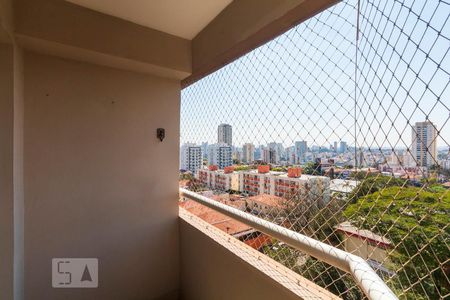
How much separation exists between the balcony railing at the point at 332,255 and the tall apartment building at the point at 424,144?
1.20 ft

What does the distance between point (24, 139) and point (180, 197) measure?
4.09ft

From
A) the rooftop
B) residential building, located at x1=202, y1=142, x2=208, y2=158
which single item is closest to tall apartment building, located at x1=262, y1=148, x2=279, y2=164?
the rooftop

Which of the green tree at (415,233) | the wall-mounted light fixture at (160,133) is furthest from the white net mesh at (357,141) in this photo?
the wall-mounted light fixture at (160,133)

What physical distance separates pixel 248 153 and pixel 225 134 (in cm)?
36

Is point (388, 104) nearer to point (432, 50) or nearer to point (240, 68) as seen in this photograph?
point (432, 50)

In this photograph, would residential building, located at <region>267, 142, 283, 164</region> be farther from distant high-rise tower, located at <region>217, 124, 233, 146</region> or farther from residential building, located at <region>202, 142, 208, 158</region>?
residential building, located at <region>202, 142, 208, 158</region>

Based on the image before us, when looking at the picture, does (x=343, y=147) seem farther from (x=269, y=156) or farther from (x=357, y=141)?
(x=269, y=156)

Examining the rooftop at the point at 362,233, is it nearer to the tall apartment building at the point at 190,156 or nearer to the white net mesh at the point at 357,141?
the white net mesh at the point at 357,141

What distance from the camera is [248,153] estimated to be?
1.40m

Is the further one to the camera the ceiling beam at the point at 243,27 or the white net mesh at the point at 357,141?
the ceiling beam at the point at 243,27

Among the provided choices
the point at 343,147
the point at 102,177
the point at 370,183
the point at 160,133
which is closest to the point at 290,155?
the point at 343,147

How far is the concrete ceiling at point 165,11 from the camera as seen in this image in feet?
4.73

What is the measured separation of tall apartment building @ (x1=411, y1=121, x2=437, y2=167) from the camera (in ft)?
2.05

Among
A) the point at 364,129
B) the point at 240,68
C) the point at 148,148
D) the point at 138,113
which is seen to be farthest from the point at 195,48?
the point at 364,129
